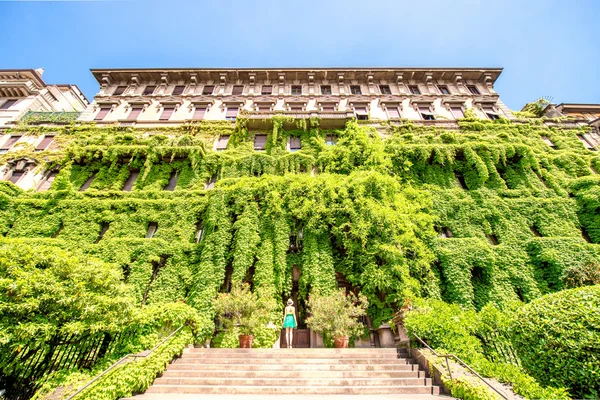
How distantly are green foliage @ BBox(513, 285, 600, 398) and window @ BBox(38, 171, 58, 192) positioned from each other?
1033 inches

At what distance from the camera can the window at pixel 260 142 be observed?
69.2ft

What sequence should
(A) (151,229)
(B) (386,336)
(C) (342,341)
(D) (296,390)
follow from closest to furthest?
(D) (296,390), (C) (342,341), (B) (386,336), (A) (151,229)

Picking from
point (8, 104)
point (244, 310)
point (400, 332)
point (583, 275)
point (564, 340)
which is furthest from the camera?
point (8, 104)

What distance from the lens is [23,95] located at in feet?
83.4

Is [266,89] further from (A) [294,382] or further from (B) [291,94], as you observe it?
(A) [294,382]

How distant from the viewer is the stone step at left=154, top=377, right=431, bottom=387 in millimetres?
7418

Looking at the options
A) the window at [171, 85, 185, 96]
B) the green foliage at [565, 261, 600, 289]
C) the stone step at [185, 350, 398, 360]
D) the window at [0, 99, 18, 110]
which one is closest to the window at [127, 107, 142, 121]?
the window at [171, 85, 185, 96]

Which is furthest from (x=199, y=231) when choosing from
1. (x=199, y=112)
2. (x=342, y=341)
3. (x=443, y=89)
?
(x=443, y=89)

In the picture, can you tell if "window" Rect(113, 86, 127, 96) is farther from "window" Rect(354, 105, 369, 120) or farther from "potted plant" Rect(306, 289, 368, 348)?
"potted plant" Rect(306, 289, 368, 348)

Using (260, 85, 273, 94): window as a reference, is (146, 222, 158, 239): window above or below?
below

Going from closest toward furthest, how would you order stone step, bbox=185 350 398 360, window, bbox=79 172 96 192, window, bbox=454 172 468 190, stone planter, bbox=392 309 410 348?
stone step, bbox=185 350 398 360 → stone planter, bbox=392 309 410 348 → window, bbox=79 172 96 192 → window, bbox=454 172 468 190

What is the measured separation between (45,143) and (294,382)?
2601 centimetres

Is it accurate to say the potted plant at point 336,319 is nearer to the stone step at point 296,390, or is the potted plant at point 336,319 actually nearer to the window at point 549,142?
the stone step at point 296,390

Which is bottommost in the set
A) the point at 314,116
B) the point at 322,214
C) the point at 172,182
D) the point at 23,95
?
the point at 322,214
